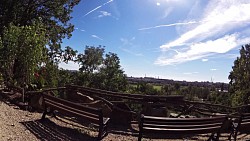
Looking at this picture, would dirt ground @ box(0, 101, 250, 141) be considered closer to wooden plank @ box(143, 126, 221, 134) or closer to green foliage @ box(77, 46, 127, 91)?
wooden plank @ box(143, 126, 221, 134)

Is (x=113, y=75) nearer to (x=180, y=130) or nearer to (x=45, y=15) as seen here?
(x=45, y=15)

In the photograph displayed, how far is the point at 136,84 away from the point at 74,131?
2319 centimetres

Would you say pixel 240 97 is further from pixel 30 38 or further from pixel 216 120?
pixel 30 38

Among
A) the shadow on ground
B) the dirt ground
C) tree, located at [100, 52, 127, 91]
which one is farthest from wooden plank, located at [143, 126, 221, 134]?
tree, located at [100, 52, 127, 91]

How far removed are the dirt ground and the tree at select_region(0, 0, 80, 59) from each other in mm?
11289

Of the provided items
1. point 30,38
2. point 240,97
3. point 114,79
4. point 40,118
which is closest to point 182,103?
point 40,118

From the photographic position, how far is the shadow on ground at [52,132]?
19.0 ft

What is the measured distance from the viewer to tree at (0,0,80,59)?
58.0 ft

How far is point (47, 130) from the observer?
6281 millimetres

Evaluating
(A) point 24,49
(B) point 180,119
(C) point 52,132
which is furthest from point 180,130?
(A) point 24,49

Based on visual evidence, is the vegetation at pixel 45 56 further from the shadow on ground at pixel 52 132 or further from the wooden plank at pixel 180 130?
the wooden plank at pixel 180 130

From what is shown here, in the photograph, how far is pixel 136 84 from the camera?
96.9ft

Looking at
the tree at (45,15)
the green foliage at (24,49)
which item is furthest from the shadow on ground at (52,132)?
the tree at (45,15)

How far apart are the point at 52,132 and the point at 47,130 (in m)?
0.20
